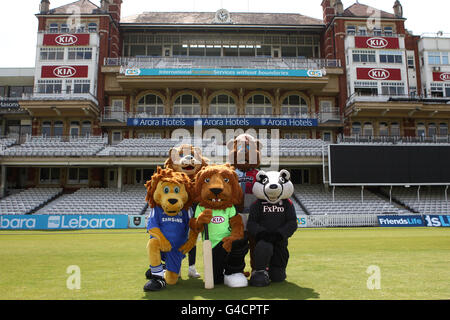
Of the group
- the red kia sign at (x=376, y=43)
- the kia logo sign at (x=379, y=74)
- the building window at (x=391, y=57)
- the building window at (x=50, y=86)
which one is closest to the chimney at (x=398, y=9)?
the red kia sign at (x=376, y=43)

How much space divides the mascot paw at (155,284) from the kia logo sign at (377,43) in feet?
117

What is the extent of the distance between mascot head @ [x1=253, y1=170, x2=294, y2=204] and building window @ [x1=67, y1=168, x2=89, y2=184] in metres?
29.8

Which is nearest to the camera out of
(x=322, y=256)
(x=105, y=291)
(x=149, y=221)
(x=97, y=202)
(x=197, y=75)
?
(x=105, y=291)

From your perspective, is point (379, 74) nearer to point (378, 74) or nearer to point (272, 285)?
point (378, 74)

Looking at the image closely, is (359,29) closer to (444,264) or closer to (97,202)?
(97,202)

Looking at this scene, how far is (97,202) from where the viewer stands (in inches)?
995

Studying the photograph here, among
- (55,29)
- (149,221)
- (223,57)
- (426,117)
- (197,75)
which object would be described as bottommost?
(149,221)

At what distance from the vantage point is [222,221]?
5641mm

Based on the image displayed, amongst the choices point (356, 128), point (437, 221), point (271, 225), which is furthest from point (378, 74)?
point (271, 225)

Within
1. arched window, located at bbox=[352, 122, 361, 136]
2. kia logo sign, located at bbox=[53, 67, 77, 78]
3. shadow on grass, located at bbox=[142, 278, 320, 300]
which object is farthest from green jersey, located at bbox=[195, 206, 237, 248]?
kia logo sign, located at bbox=[53, 67, 77, 78]

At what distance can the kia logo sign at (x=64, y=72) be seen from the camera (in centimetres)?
3338

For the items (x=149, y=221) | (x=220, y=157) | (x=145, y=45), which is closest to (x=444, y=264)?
(x=149, y=221)

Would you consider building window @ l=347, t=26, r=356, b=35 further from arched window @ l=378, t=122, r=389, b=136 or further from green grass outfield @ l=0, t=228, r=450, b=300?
green grass outfield @ l=0, t=228, r=450, b=300
